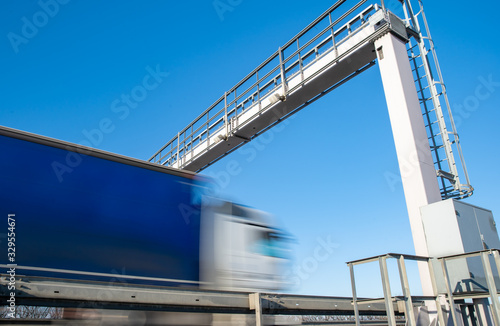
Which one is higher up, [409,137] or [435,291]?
[409,137]

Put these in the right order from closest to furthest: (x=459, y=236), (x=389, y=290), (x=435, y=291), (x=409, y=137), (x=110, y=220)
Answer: (x=389, y=290) → (x=110, y=220) → (x=435, y=291) → (x=459, y=236) → (x=409, y=137)

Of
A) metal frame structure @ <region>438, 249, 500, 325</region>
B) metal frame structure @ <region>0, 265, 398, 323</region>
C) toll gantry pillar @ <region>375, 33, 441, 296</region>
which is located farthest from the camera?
toll gantry pillar @ <region>375, 33, 441, 296</region>

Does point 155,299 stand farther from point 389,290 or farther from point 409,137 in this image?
point 409,137

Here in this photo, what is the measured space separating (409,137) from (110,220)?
5.60m

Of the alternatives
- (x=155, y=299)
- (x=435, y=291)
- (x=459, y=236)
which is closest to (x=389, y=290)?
(x=435, y=291)

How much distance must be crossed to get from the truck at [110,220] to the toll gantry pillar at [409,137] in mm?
3100

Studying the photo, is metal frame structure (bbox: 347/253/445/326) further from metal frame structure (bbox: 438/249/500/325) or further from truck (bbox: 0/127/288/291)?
truck (bbox: 0/127/288/291)

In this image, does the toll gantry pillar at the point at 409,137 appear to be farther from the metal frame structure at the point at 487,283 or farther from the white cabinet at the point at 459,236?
the metal frame structure at the point at 487,283

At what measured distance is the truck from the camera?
14.0 feet

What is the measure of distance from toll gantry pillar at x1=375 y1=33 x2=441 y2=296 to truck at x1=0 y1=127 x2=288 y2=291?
3100 mm

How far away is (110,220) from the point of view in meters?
4.85

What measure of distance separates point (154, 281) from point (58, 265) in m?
1.20

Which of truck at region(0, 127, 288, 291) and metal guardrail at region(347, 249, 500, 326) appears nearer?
truck at region(0, 127, 288, 291)

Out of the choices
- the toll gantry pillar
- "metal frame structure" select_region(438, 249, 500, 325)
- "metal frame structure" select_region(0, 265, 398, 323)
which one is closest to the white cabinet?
"metal frame structure" select_region(438, 249, 500, 325)
